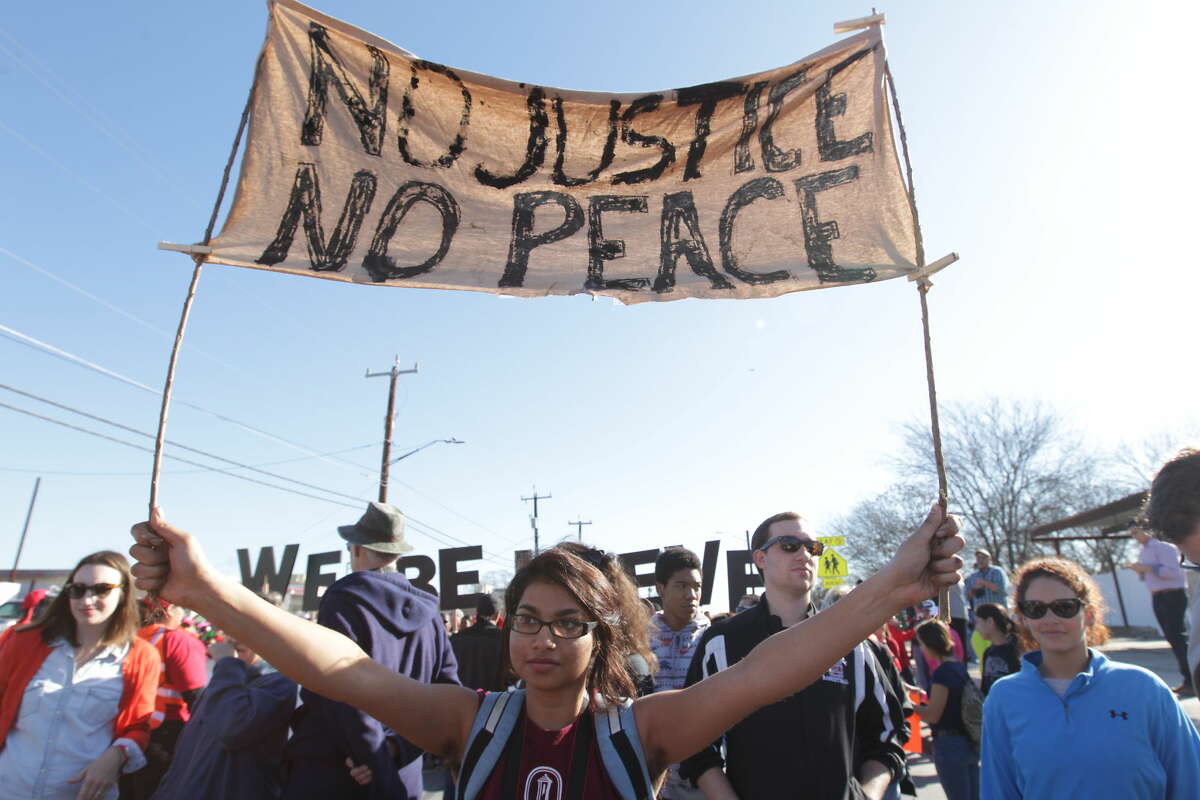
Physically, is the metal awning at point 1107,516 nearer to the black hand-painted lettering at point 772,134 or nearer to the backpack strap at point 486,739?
the black hand-painted lettering at point 772,134

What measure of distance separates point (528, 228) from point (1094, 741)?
3.13 metres

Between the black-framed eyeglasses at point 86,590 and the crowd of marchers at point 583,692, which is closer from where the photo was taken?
the crowd of marchers at point 583,692

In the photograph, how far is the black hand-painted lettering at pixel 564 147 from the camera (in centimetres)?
373

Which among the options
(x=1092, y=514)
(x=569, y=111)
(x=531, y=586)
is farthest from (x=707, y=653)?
(x=1092, y=514)

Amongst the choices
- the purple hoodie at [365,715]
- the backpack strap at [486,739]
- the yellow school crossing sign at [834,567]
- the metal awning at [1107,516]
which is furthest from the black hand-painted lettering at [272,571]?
the metal awning at [1107,516]

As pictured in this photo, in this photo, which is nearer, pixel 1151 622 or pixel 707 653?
pixel 707 653

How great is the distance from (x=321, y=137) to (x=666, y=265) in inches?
66.9

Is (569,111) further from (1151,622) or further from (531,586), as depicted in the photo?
(1151,622)

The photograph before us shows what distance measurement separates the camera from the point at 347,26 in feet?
11.4

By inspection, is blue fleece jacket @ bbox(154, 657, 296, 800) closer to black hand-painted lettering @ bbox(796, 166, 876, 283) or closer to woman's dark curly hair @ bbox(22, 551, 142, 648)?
woman's dark curly hair @ bbox(22, 551, 142, 648)

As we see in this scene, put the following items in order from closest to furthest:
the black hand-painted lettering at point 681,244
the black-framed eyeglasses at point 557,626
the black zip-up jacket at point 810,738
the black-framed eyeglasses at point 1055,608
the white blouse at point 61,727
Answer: the black-framed eyeglasses at point 557,626 → the black zip-up jacket at point 810,738 → the black-framed eyeglasses at point 1055,608 → the black hand-painted lettering at point 681,244 → the white blouse at point 61,727

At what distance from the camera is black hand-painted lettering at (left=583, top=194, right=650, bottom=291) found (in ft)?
11.6

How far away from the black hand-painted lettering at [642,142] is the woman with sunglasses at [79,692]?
11.3ft

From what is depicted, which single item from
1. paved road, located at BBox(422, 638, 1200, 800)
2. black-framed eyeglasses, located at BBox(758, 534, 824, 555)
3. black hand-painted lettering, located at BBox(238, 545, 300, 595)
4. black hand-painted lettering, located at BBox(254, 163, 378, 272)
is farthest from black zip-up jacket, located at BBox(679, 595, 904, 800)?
black hand-painted lettering, located at BBox(238, 545, 300, 595)
